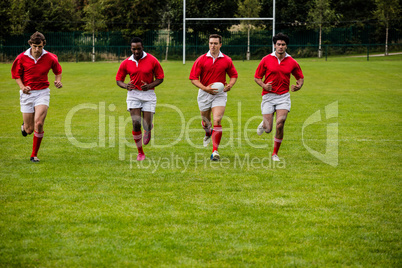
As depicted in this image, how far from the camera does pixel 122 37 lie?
5181 cm

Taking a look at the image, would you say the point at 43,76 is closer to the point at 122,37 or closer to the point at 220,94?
the point at 220,94

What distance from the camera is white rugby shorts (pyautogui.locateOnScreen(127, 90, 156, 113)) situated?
9.91 metres

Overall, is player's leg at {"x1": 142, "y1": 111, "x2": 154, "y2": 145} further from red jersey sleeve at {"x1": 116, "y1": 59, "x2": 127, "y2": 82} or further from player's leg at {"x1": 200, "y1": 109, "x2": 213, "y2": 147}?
player's leg at {"x1": 200, "y1": 109, "x2": 213, "y2": 147}

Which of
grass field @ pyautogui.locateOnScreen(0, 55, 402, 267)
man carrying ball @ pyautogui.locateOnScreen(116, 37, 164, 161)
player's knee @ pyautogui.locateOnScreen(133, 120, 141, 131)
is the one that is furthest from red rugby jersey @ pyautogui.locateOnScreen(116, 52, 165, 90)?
grass field @ pyautogui.locateOnScreen(0, 55, 402, 267)

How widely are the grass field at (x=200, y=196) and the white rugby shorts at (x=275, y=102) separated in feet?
3.42

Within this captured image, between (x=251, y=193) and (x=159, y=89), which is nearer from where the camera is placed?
(x=251, y=193)

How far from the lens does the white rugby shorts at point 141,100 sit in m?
9.91

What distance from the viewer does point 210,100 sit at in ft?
33.7

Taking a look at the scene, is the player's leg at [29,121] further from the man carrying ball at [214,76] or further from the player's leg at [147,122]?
the man carrying ball at [214,76]

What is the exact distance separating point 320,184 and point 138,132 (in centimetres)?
391

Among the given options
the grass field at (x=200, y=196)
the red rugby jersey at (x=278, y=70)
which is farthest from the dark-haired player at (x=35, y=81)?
the red rugby jersey at (x=278, y=70)

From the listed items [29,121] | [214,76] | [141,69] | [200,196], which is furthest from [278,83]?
[29,121]

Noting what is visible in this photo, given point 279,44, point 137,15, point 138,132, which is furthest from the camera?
point 137,15

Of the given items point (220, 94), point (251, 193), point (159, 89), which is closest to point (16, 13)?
point (159, 89)
